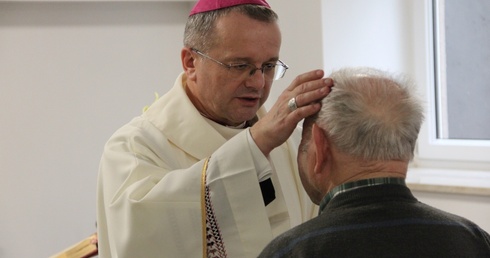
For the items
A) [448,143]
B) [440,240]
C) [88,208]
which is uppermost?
[440,240]

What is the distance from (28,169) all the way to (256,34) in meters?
2.42

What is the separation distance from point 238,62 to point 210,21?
0.16m

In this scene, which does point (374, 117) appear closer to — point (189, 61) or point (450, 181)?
point (189, 61)

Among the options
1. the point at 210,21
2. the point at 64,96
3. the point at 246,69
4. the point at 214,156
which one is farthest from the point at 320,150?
the point at 64,96

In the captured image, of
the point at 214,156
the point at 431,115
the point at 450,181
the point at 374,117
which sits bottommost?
the point at 450,181

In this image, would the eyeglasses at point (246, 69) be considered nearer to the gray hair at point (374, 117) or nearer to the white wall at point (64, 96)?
the gray hair at point (374, 117)

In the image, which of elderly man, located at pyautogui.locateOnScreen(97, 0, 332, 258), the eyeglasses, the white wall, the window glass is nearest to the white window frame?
the window glass

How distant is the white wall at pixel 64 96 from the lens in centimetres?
425

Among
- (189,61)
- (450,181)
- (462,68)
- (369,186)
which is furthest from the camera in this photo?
(462,68)

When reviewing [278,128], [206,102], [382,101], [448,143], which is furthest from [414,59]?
[382,101]

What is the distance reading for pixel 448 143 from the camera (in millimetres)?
3863

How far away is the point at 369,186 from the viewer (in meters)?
1.59

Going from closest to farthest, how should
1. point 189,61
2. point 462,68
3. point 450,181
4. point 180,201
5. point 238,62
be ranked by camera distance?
point 180,201 < point 238,62 < point 189,61 < point 450,181 < point 462,68

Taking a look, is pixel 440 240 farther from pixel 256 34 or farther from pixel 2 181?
pixel 2 181
